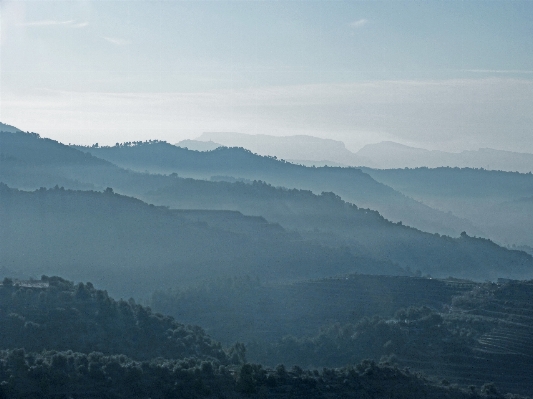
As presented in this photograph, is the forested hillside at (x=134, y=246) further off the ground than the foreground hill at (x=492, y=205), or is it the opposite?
the foreground hill at (x=492, y=205)

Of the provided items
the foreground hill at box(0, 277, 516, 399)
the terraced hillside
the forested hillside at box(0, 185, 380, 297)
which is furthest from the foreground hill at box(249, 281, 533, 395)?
the forested hillside at box(0, 185, 380, 297)

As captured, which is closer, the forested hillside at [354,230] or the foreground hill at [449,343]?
the foreground hill at [449,343]

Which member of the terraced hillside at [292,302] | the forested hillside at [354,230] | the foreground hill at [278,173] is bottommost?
the terraced hillside at [292,302]

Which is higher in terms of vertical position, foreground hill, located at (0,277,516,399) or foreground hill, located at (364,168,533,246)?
foreground hill, located at (364,168,533,246)

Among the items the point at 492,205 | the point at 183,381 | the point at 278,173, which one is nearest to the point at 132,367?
the point at 183,381

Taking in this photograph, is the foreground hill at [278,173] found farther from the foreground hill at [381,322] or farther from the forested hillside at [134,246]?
the foreground hill at [381,322]

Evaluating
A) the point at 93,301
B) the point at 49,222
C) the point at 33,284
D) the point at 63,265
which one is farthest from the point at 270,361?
the point at 49,222

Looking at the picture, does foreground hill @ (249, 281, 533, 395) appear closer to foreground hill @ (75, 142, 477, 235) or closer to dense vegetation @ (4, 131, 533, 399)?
dense vegetation @ (4, 131, 533, 399)

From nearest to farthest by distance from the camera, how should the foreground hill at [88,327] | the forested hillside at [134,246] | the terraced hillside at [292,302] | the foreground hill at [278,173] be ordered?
the foreground hill at [88,327] → the terraced hillside at [292,302] → the forested hillside at [134,246] → the foreground hill at [278,173]

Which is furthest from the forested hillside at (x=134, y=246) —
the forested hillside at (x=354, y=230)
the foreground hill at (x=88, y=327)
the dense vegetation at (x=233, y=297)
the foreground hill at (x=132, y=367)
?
the foreground hill at (x=132, y=367)
